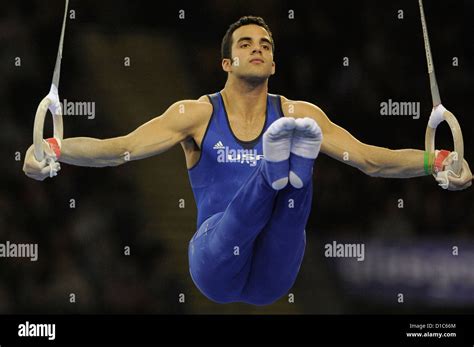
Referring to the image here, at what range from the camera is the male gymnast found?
199 inches

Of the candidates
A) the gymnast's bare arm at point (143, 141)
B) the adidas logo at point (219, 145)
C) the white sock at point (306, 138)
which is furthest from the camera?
the adidas logo at point (219, 145)

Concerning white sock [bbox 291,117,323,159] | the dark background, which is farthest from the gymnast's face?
the dark background

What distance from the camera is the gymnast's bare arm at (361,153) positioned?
5602mm

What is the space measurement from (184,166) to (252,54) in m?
1.82

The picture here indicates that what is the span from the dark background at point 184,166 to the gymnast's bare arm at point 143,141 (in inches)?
61.0

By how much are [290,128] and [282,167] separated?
21cm

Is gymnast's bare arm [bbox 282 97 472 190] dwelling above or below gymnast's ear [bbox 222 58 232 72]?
below

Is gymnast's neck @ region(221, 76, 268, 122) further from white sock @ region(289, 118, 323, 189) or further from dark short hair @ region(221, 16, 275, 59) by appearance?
white sock @ region(289, 118, 323, 189)

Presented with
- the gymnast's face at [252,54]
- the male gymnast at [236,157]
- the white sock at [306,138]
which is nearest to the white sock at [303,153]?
the white sock at [306,138]

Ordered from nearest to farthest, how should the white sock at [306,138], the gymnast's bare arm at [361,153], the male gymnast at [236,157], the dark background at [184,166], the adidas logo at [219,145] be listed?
the white sock at [306,138] → the male gymnast at [236,157] → the adidas logo at [219,145] → the gymnast's bare arm at [361,153] → the dark background at [184,166]

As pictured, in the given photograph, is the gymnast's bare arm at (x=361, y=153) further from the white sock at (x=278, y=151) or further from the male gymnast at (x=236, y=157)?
the white sock at (x=278, y=151)

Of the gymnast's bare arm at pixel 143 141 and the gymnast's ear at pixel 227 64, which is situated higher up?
the gymnast's ear at pixel 227 64

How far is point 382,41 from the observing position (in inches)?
287

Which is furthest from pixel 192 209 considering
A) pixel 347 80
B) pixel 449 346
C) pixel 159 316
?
pixel 449 346
